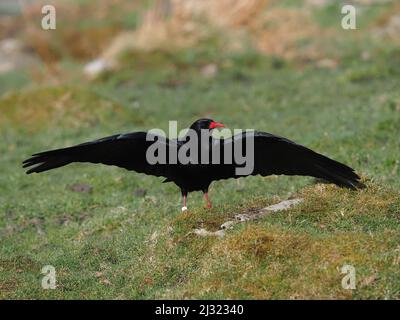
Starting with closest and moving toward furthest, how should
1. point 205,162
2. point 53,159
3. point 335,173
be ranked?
1. point 53,159
2. point 205,162
3. point 335,173

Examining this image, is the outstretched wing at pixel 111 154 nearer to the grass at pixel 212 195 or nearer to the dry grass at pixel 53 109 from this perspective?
the grass at pixel 212 195

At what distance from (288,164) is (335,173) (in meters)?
0.47

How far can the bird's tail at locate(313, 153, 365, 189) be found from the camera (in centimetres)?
728

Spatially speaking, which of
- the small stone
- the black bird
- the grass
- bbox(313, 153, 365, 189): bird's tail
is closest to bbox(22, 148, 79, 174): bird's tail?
the black bird

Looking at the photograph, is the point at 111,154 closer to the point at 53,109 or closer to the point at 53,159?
the point at 53,159

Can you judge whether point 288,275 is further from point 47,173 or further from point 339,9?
point 339,9

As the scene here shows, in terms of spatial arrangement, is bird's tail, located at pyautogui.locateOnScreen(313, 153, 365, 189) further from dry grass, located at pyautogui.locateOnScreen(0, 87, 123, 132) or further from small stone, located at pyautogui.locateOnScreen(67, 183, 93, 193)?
dry grass, located at pyautogui.locateOnScreen(0, 87, 123, 132)

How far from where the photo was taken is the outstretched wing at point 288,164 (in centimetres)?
722

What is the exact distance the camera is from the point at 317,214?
23.7 feet

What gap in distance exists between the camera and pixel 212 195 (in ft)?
32.2

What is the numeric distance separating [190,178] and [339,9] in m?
16.9

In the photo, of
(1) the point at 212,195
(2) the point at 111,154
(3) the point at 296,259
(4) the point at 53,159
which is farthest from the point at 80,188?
(3) the point at 296,259

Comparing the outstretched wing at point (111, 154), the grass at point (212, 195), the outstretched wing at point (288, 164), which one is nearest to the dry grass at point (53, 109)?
the grass at point (212, 195)

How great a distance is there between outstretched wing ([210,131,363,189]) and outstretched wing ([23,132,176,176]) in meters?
0.66
